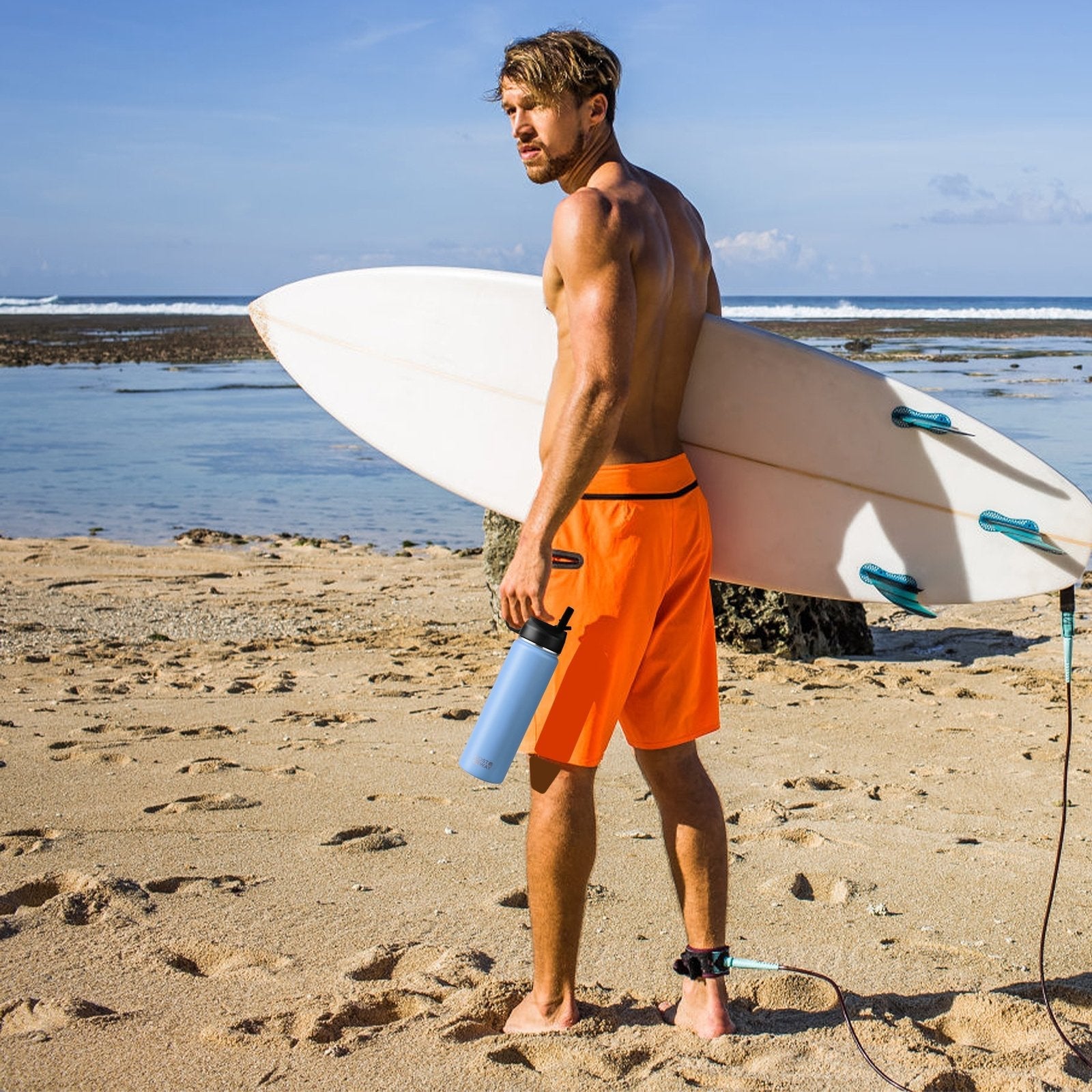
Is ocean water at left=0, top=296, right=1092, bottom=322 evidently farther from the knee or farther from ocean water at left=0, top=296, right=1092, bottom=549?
the knee

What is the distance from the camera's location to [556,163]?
241 cm

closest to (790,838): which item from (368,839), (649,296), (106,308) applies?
(368,839)

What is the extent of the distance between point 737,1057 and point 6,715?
325cm

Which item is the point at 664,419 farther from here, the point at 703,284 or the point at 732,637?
the point at 732,637

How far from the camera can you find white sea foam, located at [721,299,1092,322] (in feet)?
170

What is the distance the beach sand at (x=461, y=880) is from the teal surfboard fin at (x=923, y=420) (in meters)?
1.13

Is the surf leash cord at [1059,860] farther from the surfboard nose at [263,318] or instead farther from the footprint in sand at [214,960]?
the surfboard nose at [263,318]

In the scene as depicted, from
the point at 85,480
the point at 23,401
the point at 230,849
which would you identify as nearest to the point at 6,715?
the point at 230,849

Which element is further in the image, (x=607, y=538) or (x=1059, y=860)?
(x=1059, y=860)

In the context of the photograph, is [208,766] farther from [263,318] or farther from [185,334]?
[185,334]

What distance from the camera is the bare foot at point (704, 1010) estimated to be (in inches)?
94.1

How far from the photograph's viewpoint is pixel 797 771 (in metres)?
4.06

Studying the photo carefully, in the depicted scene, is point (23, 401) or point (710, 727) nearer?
point (710, 727)

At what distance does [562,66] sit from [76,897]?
2.14 metres
